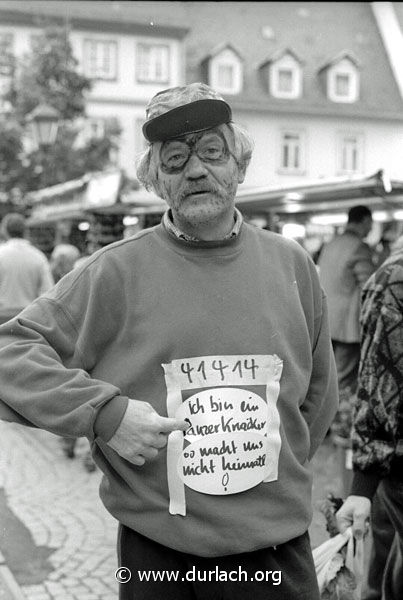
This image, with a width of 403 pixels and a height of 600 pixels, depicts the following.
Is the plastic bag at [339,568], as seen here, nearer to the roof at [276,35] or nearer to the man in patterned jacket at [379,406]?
the man in patterned jacket at [379,406]

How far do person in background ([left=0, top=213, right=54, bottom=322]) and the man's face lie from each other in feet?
17.9

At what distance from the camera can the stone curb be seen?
3951 millimetres

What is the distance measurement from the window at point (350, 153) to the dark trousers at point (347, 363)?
2903 centimetres

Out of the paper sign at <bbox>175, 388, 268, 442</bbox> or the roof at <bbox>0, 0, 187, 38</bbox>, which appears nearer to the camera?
the paper sign at <bbox>175, 388, 268, 442</bbox>

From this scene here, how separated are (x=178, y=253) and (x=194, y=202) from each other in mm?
127

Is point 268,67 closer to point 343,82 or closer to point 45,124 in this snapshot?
point 343,82

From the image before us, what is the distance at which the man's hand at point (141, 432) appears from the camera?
72.5 inches

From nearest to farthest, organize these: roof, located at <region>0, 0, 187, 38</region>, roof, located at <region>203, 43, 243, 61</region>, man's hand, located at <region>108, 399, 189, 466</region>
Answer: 1. man's hand, located at <region>108, 399, 189, 466</region>
2. roof, located at <region>0, 0, 187, 38</region>
3. roof, located at <region>203, 43, 243, 61</region>

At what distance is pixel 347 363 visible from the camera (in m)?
7.59

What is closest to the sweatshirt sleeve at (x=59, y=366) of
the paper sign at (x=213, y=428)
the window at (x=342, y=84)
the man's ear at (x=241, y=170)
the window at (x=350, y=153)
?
the paper sign at (x=213, y=428)

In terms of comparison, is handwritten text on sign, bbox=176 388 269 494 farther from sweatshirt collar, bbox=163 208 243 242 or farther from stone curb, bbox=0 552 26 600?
stone curb, bbox=0 552 26 600

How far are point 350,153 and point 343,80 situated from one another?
297 centimetres

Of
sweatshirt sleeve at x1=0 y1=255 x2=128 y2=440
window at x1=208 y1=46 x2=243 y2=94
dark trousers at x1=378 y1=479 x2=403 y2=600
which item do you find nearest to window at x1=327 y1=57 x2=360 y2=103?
window at x1=208 y1=46 x2=243 y2=94

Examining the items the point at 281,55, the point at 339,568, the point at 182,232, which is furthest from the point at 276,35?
the point at 182,232
